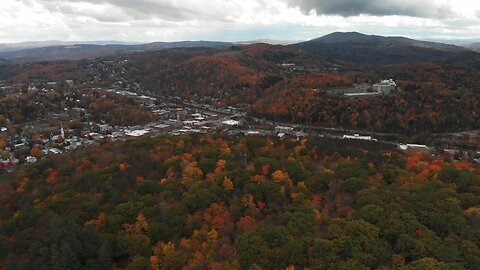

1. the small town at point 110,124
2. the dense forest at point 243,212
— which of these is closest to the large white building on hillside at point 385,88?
the small town at point 110,124

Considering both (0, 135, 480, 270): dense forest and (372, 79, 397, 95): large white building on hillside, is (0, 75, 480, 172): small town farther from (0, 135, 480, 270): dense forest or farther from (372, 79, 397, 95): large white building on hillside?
(0, 135, 480, 270): dense forest

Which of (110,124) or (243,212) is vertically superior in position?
(243,212)

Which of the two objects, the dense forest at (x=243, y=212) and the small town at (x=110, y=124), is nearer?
the dense forest at (x=243, y=212)

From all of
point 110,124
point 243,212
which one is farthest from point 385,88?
point 243,212

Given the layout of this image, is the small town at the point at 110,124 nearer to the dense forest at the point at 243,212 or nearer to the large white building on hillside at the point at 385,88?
the large white building on hillside at the point at 385,88

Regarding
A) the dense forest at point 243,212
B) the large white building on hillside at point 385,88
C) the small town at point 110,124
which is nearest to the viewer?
the dense forest at point 243,212

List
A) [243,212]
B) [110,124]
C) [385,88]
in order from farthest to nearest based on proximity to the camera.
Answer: [385,88]
[110,124]
[243,212]

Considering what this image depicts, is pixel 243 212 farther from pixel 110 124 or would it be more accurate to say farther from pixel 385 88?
pixel 385 88

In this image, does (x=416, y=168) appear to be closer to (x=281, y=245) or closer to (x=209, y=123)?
(x=281, y=245)

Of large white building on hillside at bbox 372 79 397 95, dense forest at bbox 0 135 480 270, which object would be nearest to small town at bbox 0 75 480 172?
large white building on hillside at bbox 372 79 397 95
